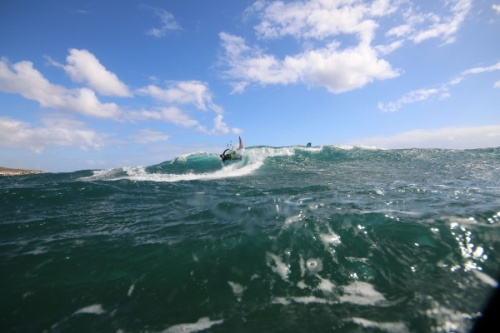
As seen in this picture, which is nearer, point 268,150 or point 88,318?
Result: point 88,318

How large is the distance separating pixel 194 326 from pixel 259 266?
1.52 metres

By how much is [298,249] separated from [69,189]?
35.7 ft

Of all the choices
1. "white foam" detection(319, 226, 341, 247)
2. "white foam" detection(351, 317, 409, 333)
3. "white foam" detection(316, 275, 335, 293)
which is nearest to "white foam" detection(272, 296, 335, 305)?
"white foam" detection(316, 275, 335, 293)

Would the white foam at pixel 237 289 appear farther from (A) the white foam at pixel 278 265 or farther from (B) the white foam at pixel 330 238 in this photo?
(B) the white foam at pixel 330 238

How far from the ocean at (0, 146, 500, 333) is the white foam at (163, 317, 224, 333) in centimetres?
1

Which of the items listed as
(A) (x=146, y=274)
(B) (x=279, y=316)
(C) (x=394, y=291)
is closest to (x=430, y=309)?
A: (C) (x=394, y=291)

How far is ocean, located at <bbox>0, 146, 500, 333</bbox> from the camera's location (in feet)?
10.8

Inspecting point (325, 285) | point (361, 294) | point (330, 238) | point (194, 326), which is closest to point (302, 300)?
point (325, 285)

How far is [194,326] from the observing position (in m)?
3.22

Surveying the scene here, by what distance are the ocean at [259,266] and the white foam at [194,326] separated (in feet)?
0.05

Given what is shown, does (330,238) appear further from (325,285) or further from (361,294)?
A: (361,294)

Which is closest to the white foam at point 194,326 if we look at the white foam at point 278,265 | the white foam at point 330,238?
the white foam at point 278,265

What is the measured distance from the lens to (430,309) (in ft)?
Answer: 10.6

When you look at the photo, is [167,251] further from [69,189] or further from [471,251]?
[69,189]
